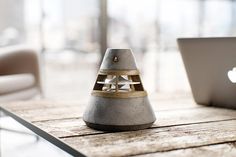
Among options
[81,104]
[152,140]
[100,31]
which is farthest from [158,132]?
[100,31]

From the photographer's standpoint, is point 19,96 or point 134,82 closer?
point 134,82

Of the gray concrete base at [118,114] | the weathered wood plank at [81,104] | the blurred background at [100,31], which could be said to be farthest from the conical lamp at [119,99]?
the blurred background at [100,31]

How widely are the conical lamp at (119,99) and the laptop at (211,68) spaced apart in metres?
0.42

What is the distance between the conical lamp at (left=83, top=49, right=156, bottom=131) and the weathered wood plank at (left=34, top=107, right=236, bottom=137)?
0.14ft

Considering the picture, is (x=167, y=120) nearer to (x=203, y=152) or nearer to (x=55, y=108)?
(x=203, y=152)

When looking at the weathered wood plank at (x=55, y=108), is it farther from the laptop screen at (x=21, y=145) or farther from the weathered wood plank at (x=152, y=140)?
the laptop screen at (x=21, y=145)

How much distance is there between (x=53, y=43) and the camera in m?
3.67

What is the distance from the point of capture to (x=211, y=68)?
135cm

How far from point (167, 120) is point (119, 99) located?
23 cm

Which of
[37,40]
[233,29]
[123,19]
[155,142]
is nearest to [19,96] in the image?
[37,40]

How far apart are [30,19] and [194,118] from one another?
272 centimetres

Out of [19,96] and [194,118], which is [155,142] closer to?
[194,118]

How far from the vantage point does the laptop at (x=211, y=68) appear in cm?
129

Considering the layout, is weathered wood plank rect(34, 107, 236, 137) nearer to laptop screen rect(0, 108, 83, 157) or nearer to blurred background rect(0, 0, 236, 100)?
laptop screen rect(0, 108, 83, 157)
